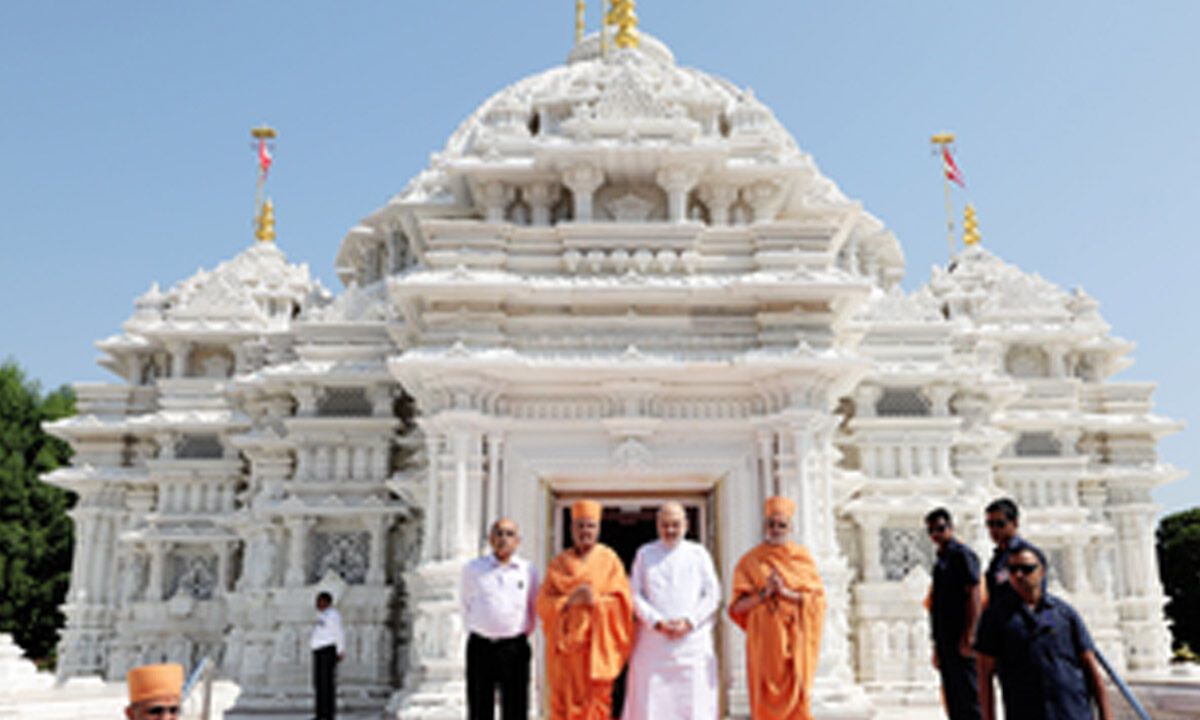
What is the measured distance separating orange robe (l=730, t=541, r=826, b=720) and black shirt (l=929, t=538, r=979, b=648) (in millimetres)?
995

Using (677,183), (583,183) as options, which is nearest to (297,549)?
(583,183)

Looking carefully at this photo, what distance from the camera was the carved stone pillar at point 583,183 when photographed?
12.4 metres

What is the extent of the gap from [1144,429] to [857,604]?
970cm

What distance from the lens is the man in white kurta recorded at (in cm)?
636

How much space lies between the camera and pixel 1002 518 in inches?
235

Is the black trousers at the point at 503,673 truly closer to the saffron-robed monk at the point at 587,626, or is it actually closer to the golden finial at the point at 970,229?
the saffron-robed monk at the point at 587,626

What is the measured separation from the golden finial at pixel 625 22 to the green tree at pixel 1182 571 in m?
31.5

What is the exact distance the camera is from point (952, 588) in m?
6.84

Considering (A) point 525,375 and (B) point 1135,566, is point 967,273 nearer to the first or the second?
(B) point 1135,566

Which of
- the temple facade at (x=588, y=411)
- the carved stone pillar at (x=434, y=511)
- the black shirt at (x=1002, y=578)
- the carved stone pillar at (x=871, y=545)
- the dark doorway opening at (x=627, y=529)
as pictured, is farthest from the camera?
the carved stone pillar at (x=871, y=545)

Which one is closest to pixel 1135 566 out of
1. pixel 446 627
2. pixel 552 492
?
pixel 552 492

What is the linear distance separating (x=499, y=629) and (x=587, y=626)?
66cm

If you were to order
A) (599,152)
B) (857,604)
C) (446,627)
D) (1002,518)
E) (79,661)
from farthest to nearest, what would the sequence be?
(79,661) < (857,604) < (599,152) < (446,627) < (1002,518)

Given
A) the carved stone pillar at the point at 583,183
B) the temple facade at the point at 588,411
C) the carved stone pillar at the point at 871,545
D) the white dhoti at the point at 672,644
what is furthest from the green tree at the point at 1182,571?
the white dhoti at the point at 672,644
